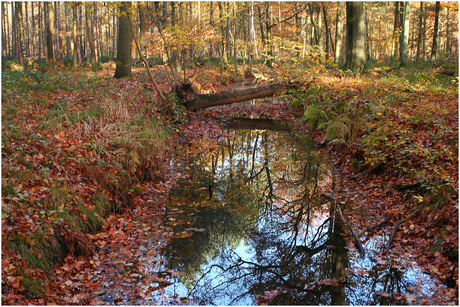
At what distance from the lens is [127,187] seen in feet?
21.1

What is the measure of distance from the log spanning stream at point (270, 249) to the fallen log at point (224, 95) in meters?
4.90

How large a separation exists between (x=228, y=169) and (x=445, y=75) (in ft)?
37.8

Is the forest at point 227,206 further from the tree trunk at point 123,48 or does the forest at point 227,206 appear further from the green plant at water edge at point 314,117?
the tree trunk at point 123,48

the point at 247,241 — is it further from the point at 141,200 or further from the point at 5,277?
the point at 5,277

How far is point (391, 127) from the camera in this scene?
7.43 metres

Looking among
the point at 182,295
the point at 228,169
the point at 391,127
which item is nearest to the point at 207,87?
the point at 228,169


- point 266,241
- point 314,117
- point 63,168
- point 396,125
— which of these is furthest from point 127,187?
point 314,117

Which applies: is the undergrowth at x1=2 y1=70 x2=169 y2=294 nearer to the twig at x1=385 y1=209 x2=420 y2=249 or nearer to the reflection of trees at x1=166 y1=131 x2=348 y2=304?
the reflection of trees at x1=166 y1=131 x2=348 y2=304

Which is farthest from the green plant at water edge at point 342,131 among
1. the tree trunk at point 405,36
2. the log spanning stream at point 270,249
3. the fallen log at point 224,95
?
the tree trunk at point 405,36

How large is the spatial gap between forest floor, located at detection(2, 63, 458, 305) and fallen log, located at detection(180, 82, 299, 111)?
2.49m

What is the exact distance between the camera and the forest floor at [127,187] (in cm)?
382

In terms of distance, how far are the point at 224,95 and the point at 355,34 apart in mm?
6569

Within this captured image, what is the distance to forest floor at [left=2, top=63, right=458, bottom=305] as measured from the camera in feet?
12.5

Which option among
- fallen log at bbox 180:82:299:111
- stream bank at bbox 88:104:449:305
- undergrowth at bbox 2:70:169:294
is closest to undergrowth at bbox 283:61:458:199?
stream bank at bbox 88:104:449:305
